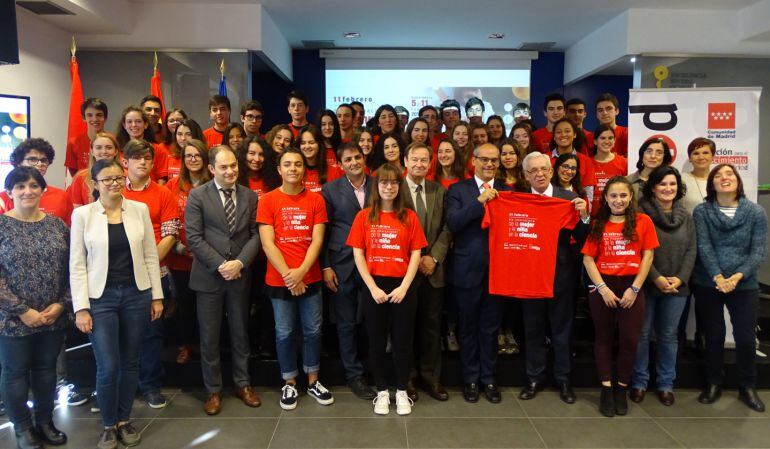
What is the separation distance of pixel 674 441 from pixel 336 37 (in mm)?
7131

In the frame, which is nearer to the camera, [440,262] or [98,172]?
[98,172]

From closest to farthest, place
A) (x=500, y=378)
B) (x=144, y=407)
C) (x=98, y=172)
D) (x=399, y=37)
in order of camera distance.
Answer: (x=98, y=172) → (x=144, y=407) → (x=500, y=378) → (x=399, y=37)

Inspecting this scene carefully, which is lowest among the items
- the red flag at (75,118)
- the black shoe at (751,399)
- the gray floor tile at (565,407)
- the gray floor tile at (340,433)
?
the gray floor tile at (340,433)

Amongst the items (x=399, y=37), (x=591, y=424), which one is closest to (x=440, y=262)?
(x=591, y=424)

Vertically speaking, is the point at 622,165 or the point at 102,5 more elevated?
the point at 102,5

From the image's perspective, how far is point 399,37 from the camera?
8.09 m

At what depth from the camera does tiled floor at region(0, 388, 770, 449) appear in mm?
2953

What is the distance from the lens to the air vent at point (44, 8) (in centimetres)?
508

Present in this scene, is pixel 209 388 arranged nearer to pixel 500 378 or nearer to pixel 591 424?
pixel 500 378

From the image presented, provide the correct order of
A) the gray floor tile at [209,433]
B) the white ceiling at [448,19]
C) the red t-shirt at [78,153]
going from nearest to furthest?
the gray floor tile at [209,433] < the red t-shirt at [78,153] < the white ceiling at [448,19]

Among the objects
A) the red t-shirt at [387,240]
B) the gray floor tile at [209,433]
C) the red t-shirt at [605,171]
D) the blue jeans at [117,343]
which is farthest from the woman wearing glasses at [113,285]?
the red t-shirt at [605,171]

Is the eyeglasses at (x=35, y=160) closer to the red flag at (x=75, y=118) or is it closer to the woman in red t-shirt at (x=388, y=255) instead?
the red flag at (x=75, y=118)

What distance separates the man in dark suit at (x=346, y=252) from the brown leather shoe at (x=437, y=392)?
0.38 meters

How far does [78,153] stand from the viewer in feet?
14.1
